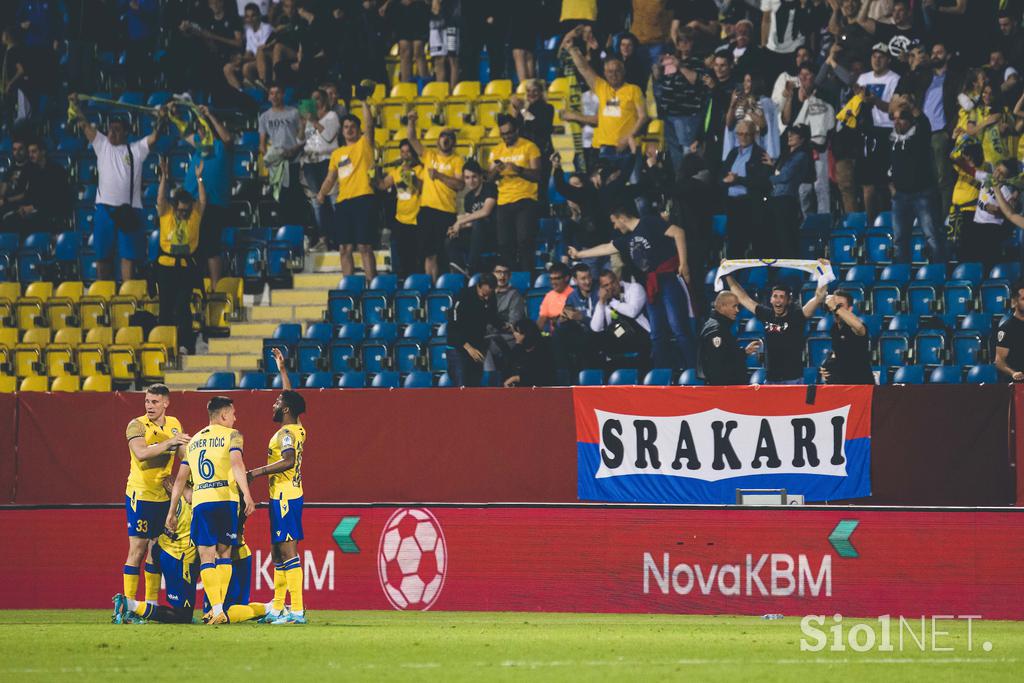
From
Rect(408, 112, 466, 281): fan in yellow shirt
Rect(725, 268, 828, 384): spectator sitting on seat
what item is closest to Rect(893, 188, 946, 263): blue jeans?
Rect(725, 268, 828, 384): spectator sitting on seat

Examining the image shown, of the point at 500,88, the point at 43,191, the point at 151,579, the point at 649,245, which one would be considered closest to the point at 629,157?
the point at 649,245

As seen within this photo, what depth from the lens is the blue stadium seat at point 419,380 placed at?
1817 centimetres

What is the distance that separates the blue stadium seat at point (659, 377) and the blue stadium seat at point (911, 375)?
2322mm

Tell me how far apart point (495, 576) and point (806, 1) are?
9.18 meters

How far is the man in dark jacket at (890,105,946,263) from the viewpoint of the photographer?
17.5 m

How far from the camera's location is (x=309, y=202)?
22016mm

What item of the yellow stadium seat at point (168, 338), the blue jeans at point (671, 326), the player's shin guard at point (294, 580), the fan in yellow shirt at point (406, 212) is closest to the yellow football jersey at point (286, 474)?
the player's shin guard at point (294, 580)

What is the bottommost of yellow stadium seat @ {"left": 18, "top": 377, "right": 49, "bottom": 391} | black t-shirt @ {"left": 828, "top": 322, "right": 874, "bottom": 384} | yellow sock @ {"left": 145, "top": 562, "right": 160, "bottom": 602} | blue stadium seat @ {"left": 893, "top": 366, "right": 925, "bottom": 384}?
yellow sock @ {"left": 145, "top": 562, "right": 160, "bottom": 602}

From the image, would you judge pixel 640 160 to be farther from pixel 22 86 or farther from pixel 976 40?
pixel 22 86

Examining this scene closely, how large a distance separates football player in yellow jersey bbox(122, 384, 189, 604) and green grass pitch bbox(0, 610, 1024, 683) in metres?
0.60

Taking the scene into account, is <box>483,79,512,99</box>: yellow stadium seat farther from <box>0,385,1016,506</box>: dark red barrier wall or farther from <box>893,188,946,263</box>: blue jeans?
<box>0,385,1016,506</box>: dark red barrier wall

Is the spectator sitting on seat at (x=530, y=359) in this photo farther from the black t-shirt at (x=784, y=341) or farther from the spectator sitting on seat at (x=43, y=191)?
the spectator sitting on seat at (x=43, y=191)

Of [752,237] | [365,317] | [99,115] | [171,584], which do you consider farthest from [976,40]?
[99,115]

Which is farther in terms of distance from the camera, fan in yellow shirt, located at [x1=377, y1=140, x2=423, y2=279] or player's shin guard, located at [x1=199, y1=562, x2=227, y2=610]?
fan in yellow shirt, located at [x1=377, y1=140, x2=423, y2=279]
